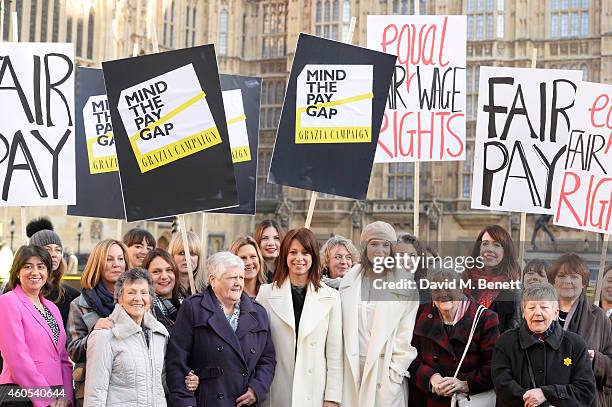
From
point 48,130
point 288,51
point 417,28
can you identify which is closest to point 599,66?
point 288,51

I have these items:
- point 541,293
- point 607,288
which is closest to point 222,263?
point 541,293

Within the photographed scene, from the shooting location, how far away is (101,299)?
5137 millimetres

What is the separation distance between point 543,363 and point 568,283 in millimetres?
727

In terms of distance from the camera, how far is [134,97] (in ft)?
18.4

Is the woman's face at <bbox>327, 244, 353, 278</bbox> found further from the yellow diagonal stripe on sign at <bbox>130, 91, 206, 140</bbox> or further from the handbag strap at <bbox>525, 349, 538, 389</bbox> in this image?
the handbag strap at <bbox>525, 349, 538, 389</bbox>

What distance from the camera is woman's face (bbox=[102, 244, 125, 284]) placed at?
5273 mm

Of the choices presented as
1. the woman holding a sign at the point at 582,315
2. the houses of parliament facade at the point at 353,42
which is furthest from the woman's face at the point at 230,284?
the houses of parliament facade at the point at 353,42

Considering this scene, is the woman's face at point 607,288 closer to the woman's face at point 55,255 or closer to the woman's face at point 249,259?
the woman's face at point 249,259

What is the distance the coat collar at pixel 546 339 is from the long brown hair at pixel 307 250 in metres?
1.21

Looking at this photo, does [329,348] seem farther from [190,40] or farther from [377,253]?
[190,40]

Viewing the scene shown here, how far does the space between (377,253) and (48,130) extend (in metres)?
2.85

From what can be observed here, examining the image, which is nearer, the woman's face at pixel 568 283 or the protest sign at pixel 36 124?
the woman's face at pixel 568 283

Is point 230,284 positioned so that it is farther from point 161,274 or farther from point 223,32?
point 223,32

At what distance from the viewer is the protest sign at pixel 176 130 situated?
18.3 ft
